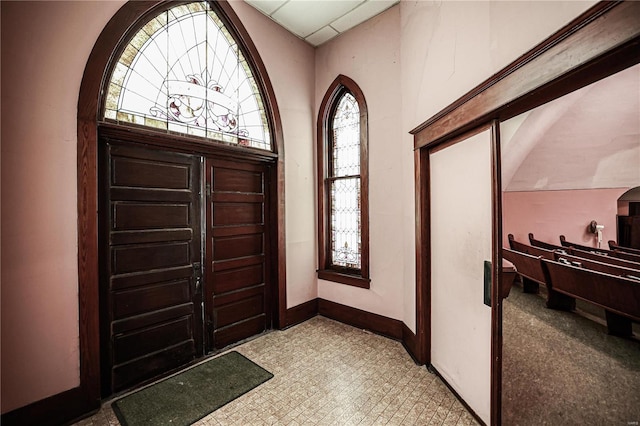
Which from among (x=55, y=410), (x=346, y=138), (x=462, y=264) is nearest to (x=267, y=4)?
(x=346, y=138)

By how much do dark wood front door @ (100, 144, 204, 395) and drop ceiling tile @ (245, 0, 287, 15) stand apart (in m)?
1.90

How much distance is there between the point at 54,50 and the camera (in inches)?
70.1

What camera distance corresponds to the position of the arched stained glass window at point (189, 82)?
2.19 m

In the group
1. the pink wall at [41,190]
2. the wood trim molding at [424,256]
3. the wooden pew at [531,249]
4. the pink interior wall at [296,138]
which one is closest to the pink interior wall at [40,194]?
the pink wall at [41,190]

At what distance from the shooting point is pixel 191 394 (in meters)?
2.10

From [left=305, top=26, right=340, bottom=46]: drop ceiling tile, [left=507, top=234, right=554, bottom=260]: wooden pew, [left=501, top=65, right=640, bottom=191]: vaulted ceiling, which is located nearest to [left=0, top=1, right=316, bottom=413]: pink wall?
[left=305, top=26, right=340, bottom=46]: drop ceiling tile

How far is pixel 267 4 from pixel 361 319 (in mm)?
3829

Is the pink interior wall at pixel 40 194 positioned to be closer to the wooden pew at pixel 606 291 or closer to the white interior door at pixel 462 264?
the white interior door at pixel 462 264

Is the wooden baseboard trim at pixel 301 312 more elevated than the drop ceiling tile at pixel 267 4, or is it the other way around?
the drop ceiling tile at pixel 267 4

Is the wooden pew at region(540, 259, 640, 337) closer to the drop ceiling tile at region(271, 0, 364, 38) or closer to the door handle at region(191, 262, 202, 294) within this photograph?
Answer: the drop ceiling tile at region(271, 0, 364, 38)

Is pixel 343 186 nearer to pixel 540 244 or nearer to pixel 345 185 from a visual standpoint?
pixel 345 185

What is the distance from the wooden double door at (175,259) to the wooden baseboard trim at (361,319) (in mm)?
806

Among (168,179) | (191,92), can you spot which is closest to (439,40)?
(191,92)

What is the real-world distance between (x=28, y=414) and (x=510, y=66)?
3.56 m
